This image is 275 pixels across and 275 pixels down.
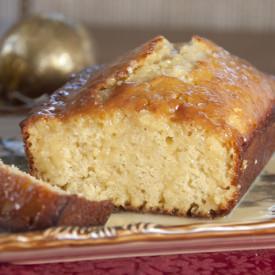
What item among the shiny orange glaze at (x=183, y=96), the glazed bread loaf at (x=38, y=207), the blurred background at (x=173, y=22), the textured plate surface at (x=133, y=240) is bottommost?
the blurred background at (x=173, y=22)

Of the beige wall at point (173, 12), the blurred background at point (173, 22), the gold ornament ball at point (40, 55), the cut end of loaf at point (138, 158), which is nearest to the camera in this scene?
the cut end of loaf at point (138, 158)

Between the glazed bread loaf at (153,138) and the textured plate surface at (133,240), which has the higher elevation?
the glazed bread loaf at (153,138)

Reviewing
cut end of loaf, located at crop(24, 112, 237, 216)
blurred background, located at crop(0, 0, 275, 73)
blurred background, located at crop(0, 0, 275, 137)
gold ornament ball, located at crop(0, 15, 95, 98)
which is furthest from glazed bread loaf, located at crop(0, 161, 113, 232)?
blurred background, located at crop(0, 0, 275, 73)

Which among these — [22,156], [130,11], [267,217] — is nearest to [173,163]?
[267,217]

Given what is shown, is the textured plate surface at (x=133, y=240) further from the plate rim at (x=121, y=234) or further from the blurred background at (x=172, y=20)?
the blurred background at (x=172, y=20)

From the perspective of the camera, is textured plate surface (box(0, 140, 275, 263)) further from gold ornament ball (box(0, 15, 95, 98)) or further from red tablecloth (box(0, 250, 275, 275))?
gold ornament ball (box(0, 15, 95, 98))

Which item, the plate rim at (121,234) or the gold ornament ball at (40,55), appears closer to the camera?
the plate rim at (121,234)

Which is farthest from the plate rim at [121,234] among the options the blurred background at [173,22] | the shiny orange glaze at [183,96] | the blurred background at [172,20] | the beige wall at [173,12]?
the beige wall at [173,12]
